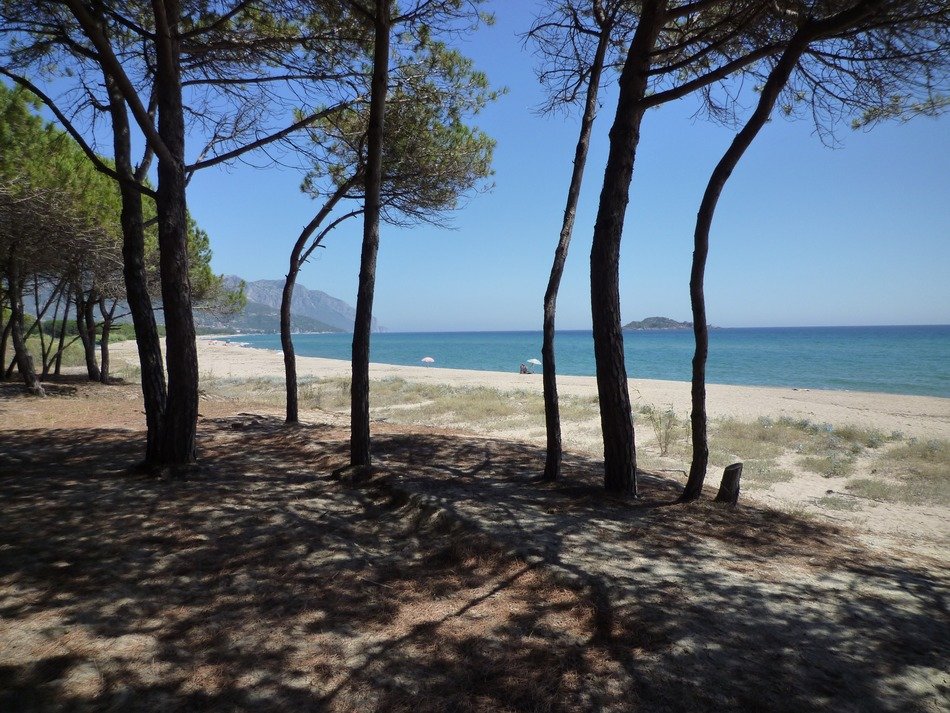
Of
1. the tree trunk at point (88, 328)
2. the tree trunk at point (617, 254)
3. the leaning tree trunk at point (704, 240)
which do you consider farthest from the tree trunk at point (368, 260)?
the tree trunk at point (88, 328)

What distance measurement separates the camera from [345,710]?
7.66ft

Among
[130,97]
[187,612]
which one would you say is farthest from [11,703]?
[130,97]

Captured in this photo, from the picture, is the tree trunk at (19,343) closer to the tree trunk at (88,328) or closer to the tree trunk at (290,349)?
the tree trunk at (88,328)

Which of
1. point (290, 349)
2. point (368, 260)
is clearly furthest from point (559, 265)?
point (290, 349)

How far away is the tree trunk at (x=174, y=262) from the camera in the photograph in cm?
564

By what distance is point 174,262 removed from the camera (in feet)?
18.6

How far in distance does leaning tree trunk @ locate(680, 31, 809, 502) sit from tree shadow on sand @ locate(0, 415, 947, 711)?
0.67 m

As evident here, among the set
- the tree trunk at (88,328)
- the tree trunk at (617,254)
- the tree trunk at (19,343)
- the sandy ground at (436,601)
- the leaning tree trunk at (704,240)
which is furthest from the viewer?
the tree trunk at (88,328)

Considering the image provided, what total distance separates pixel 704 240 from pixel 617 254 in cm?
94

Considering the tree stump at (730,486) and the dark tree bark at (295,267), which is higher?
the dark tree bark at (295,267)

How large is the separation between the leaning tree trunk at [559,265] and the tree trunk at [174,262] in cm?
408

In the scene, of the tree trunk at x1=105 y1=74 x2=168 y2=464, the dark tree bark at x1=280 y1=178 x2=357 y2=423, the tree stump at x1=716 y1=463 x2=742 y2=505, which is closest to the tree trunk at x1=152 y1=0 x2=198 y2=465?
the tree trunk at x1=105 y1=74 x2=168 y2=464

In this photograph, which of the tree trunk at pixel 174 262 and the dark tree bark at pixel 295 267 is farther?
the dark tree bark at pixel 295 267

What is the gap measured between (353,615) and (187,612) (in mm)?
963
